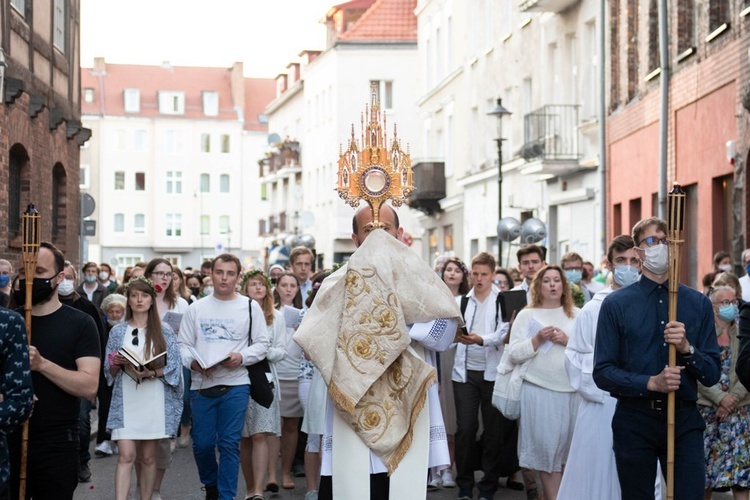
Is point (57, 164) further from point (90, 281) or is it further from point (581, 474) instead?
point (581, 474)

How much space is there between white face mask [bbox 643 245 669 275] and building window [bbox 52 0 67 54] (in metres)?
20.2

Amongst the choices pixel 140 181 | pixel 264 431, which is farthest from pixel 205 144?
pixel 264 431

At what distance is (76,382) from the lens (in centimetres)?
723

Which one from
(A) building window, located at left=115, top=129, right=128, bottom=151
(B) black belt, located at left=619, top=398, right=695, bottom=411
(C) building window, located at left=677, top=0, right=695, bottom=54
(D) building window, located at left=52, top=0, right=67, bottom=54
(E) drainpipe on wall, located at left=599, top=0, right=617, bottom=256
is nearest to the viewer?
(B) black belt, located at left=619, top=398, right=695, bottom=411

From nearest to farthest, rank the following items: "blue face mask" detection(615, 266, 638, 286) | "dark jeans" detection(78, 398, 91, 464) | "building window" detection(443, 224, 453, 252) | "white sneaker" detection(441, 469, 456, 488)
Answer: "blue face mask" detection(615, 266, 638, 286), "dark jeans" detection(78, 398, 91, 464), "white sneaker" detection(441, 469, 456, 488), "building window" detection(443, 224, 453, 252)

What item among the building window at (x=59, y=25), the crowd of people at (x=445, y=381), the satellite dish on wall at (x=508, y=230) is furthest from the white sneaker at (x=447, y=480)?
the building window at (x=59, y=25)

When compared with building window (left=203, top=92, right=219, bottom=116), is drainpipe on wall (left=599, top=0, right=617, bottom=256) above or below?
below

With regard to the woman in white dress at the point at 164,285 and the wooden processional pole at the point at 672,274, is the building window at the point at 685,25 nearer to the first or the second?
the woman in white dress at the point at 164,285

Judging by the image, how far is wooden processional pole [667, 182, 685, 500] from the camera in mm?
7031

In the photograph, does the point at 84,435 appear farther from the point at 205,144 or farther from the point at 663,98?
the point at 205,144

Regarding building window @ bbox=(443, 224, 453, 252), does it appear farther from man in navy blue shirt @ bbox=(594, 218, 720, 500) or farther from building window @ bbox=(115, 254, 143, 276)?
building window @ bbox=(115, 254, 143, 276)

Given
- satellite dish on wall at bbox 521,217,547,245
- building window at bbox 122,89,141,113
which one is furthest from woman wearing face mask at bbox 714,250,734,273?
building window at bbox 122,89,141,113

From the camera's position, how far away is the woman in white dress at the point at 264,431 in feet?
39.2

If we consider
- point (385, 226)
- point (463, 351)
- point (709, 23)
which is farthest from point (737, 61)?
point (385, 226)
